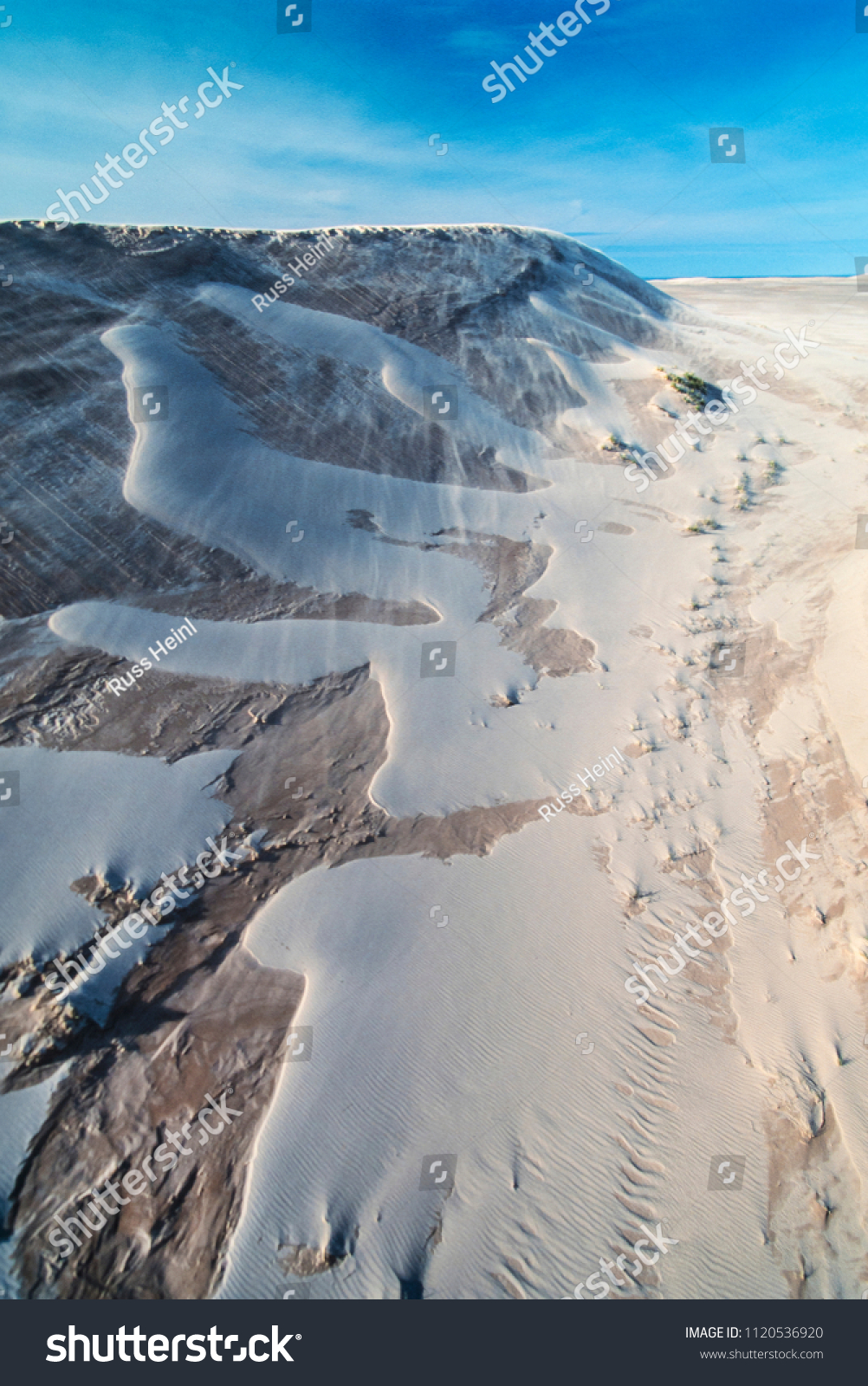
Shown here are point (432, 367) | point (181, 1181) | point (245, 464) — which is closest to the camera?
point (181, 1181)

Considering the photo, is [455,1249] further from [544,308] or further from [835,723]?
[544,308]

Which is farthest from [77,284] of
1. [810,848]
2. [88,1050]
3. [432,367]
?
[810,848]

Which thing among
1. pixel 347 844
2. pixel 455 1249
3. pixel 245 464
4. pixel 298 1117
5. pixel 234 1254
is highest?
pixel 245 464

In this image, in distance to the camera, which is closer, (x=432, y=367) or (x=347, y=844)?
(x=347, y=844)

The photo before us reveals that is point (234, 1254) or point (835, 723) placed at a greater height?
point (835, 723)

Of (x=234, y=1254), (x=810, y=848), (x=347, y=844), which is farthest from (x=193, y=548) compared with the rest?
(x=810, y=848)

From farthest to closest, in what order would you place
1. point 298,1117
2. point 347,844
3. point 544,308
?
point 544,308 < point 347,844 < point 298,1117

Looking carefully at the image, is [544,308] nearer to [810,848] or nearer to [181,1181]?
[810,848]
